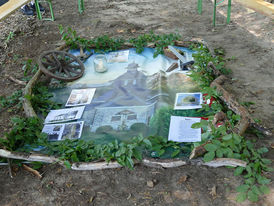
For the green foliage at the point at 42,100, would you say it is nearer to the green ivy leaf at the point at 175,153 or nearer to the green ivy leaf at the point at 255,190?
the green ivy leaf at the point at 175,153

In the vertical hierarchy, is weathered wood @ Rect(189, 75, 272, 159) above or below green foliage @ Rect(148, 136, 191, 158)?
above

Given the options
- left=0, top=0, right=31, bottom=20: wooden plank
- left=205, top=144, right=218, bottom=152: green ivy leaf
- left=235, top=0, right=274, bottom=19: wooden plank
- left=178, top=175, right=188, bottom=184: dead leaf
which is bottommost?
left=178, top=175, right=188, bottom=184: dead leaf

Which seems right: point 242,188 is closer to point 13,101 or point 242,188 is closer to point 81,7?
point 13,101

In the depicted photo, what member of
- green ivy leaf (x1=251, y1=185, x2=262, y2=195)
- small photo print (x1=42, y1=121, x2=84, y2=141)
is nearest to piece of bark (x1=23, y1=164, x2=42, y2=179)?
small photo print (x1=42, y1=121, x2=84, y2=141)

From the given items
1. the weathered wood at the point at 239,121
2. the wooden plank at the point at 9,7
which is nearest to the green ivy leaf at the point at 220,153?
the weathered wood at the point at 239,121

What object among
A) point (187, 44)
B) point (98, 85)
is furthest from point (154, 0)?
point (98, 85)

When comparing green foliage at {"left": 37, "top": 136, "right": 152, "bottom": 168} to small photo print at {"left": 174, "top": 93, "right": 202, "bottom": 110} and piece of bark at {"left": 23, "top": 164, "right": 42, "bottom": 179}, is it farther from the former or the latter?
small photo print at {"left": 174, "top": 93, "right": 202, "bottom": 110}

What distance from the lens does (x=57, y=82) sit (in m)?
3.79

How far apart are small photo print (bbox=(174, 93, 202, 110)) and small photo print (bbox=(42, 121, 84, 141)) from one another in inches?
42.1

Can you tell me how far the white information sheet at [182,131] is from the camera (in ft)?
8.65

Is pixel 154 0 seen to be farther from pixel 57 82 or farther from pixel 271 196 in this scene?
pixel 271 196

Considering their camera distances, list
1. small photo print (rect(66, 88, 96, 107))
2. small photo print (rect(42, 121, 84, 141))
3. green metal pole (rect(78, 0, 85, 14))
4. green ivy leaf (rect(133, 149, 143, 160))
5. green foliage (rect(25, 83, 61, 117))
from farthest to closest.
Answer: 1. green metal pole (rect(78, 0, 85, 14))
2. small photo print (rect(66, 88, 96, 107))
3. green foliage (rect(25, 83, 61, 117))
4. small photo print (rect(42, 121, 84, 141))
5. green ivy leaf (rect(133, 149, 143, 160))

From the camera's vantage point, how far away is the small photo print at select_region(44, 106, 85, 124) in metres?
3.05

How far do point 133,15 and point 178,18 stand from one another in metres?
1.04
